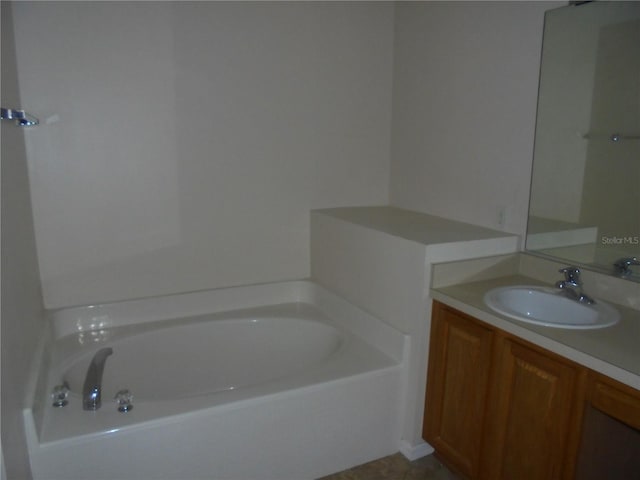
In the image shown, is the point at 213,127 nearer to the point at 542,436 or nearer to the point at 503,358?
the point at 503,358

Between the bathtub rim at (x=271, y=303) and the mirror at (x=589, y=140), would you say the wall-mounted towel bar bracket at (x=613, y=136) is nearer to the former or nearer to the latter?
the mirror at (x=589, y=140)

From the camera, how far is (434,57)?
8.46 feet

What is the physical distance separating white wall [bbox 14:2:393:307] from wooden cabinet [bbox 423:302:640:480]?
1.25 metres

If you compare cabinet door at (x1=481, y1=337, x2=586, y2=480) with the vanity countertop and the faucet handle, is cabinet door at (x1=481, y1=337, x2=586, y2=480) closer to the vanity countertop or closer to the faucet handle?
the vanity countertop

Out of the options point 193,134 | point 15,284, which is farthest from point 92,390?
point 193,134

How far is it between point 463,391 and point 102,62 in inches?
88.8

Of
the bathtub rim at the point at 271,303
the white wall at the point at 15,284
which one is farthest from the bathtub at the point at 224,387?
the white wall at the point at 15,284

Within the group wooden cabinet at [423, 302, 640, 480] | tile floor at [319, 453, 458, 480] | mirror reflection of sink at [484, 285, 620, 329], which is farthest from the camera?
tile floor at [319, 453, 458, 480]

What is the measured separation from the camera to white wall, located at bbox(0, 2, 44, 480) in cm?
132

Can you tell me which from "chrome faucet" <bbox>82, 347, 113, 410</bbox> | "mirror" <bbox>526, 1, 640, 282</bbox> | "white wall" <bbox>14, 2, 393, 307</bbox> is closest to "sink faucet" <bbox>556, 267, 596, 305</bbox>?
"mirror" <bbox>526, 1, 640, 282</bbox>

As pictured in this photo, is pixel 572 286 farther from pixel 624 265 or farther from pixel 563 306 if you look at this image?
pixel 624 265

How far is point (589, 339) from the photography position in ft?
4.76

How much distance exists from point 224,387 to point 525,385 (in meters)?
1.60

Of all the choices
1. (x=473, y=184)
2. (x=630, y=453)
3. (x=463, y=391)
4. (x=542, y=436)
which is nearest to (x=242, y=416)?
(x=463, y=391)
